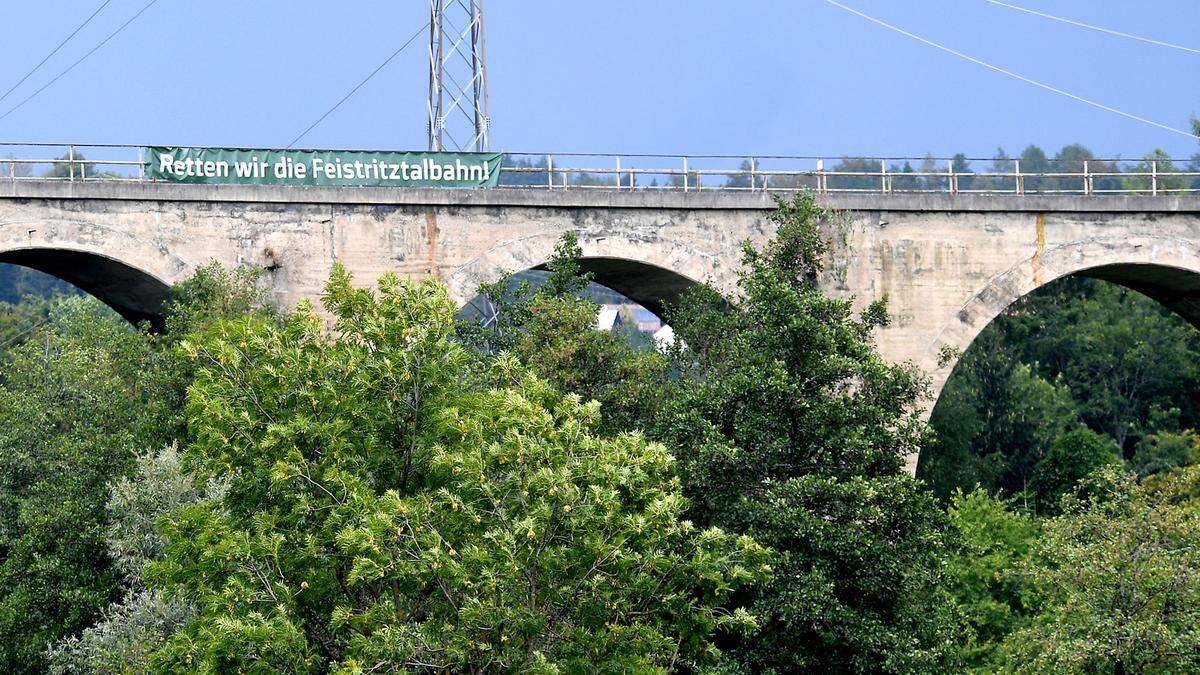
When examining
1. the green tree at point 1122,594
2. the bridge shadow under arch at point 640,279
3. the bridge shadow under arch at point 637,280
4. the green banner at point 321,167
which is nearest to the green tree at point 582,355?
the bridge shadow under arch at point 637,280

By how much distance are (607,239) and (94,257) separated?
37.6 feet

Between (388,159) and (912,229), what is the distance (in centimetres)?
1291

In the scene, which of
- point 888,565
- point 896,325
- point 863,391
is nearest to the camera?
point 888,565

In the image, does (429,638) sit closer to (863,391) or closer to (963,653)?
(863,391)

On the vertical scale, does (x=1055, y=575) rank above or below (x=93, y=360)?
below

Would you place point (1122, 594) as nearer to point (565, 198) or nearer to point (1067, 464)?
point (565, 198)

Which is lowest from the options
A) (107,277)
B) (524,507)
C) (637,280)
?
(524,507)

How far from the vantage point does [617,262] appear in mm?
37531

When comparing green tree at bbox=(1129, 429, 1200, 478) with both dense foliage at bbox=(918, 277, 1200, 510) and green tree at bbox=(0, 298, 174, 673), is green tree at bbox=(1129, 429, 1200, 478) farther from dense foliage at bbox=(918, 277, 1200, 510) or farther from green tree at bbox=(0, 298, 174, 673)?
green tree at bbox=(0, 298, 174, 673)

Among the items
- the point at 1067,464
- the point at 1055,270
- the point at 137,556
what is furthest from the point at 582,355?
the point at 1067,464

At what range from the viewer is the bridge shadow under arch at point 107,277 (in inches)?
1336

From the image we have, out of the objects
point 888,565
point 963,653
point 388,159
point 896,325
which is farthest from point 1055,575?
point 388,159

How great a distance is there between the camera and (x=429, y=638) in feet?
69.9

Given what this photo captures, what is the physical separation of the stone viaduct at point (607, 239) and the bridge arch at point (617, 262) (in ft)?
0.11
